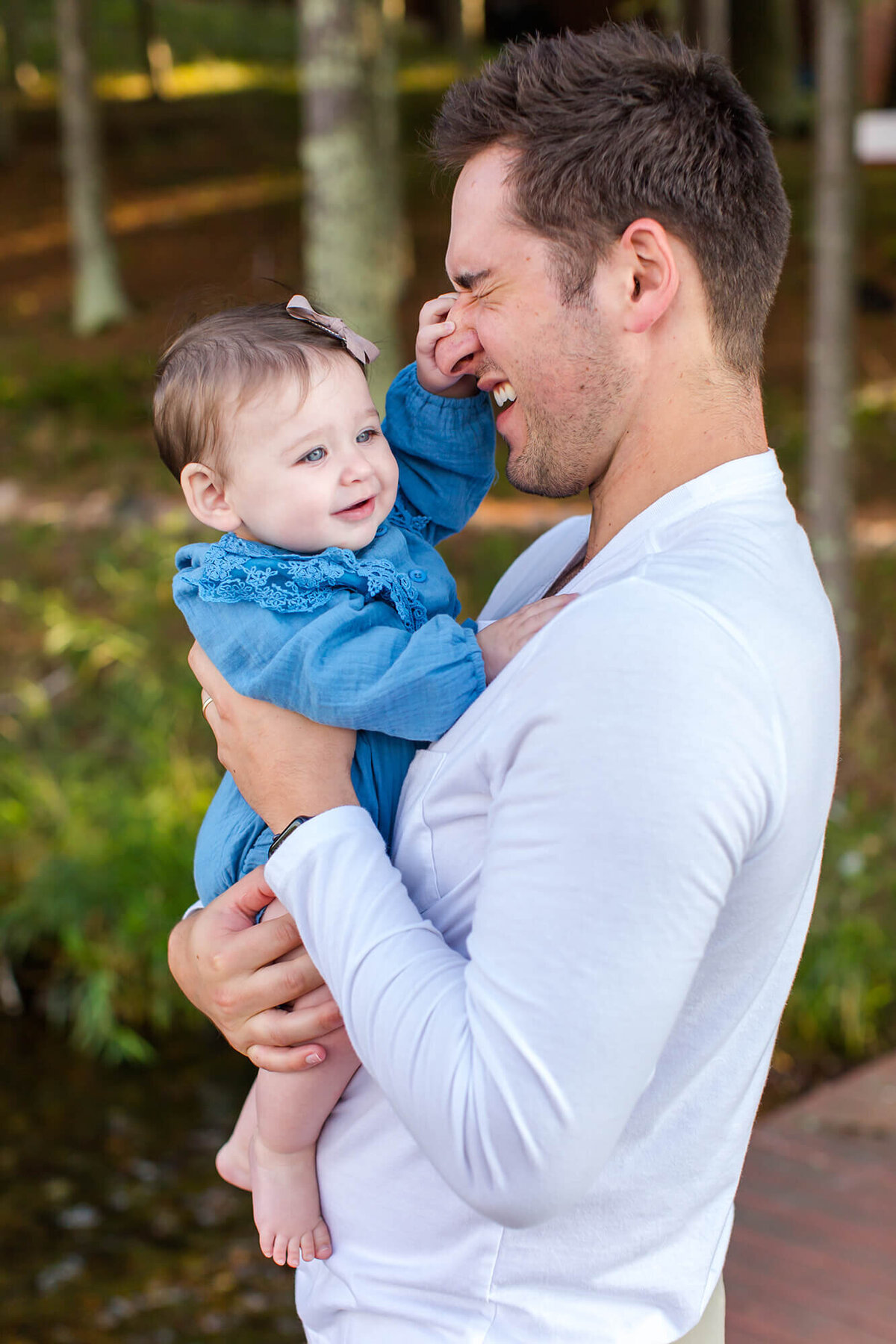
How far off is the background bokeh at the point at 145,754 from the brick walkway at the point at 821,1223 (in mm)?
420

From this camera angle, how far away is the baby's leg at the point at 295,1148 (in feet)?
4.95

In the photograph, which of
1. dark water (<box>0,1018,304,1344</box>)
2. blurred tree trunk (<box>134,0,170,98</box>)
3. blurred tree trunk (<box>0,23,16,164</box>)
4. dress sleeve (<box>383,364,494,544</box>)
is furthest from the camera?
blurred tree trunk (<box>134,0,170,98</box>)

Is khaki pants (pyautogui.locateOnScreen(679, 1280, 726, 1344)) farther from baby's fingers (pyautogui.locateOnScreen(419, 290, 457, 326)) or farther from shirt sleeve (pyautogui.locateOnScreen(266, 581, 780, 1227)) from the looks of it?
baby's fingers (pyautogui.locateOnScreen(419, 290, 457, 326))

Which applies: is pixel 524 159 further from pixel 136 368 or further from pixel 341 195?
pixel 136 368

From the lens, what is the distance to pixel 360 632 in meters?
1.66

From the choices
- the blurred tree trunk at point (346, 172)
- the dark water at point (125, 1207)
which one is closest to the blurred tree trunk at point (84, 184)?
the blurred tree trunk at point (346, 172)

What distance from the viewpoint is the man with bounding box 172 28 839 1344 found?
1073mm

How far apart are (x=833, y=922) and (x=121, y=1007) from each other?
293 cm

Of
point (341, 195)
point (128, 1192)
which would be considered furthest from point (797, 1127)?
point (341, 195)

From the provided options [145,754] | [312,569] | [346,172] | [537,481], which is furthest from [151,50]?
[537,481]

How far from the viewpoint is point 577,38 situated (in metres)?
1.48

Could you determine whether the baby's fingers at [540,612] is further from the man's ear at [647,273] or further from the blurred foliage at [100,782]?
the blurred foliage at [100,782]

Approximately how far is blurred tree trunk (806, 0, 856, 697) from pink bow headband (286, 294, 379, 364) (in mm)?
4389

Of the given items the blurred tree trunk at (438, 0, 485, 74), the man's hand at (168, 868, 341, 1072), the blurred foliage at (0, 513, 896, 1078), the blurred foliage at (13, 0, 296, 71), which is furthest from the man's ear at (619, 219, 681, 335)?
the blurred foliage at (13, 0, 296, 71)
